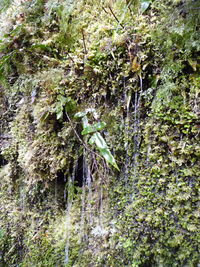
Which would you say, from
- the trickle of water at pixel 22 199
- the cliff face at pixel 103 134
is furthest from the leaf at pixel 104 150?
the trickle of water at pixel 22 199

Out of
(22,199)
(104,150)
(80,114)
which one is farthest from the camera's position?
(22,199)

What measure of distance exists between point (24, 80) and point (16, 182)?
1.16 meters

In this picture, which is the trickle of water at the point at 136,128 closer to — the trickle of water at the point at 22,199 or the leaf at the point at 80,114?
the leaf at the point at 80,114

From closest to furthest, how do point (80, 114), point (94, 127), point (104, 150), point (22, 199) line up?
point (104, 150)
point (94, 127)
point (80, 114)
point (22, 199)

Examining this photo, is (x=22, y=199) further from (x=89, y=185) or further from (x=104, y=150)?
(x=104, y=150)

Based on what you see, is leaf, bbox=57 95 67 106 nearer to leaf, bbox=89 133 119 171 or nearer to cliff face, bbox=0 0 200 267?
cliff face, bbox=0 0 200 267

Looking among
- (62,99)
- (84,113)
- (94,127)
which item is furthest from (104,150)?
(62,99)

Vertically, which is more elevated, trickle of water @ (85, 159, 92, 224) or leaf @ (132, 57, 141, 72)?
leaf @ (132, 57, 141, 72)

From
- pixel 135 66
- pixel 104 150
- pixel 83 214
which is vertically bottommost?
pixel 83 214

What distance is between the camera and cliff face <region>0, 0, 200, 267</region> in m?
1.26

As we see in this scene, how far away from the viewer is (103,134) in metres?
1.64

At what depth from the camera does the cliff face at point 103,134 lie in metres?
1.26

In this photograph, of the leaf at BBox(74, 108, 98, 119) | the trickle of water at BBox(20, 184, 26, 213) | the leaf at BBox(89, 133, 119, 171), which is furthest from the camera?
the trickle of water at BBox(20, 184, 26, 213)

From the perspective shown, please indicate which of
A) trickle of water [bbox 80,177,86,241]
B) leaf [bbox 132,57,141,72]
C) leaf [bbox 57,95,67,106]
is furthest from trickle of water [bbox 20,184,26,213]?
leaf [bbox 132,57,141,72]
